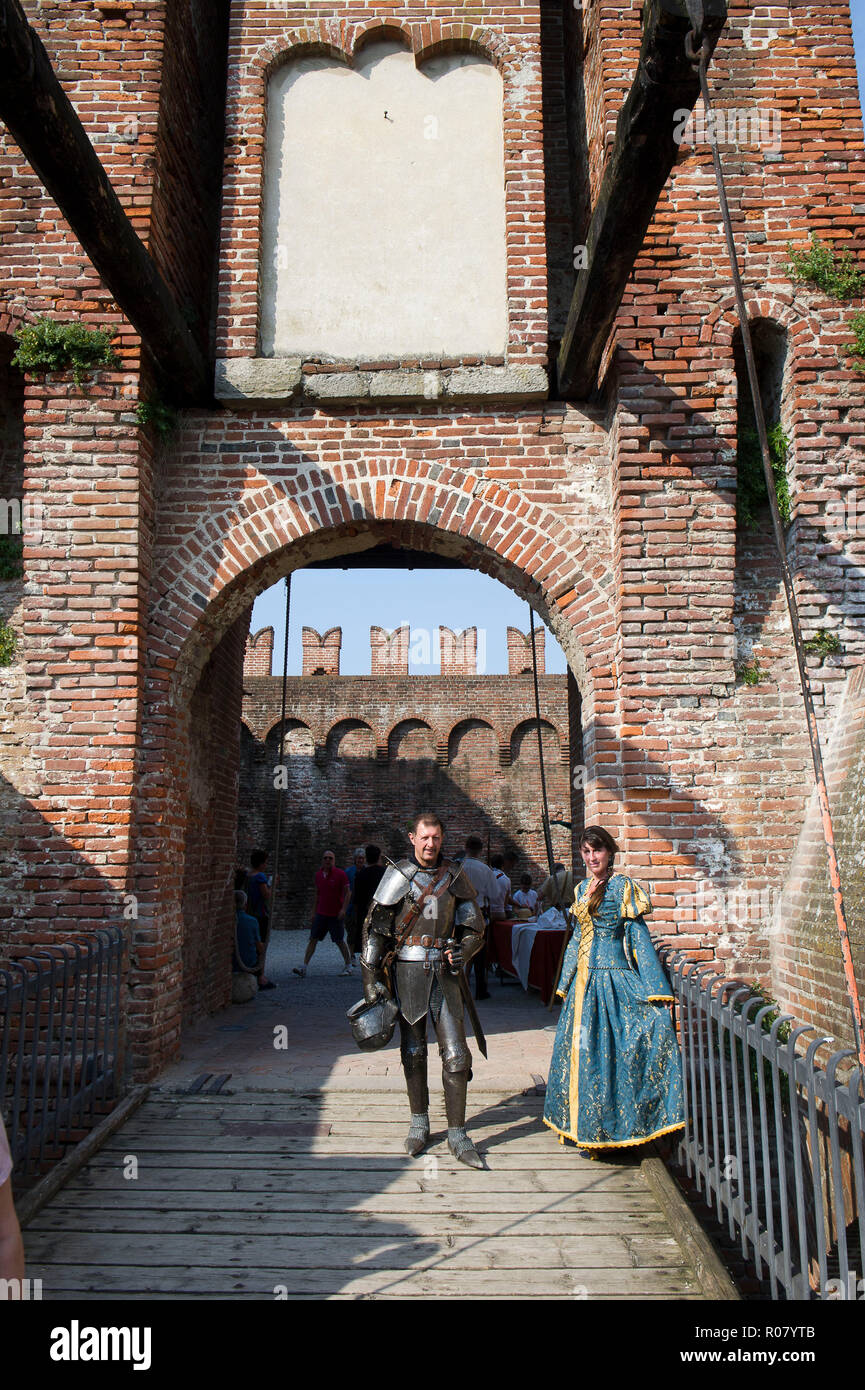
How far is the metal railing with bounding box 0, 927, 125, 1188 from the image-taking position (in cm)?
446

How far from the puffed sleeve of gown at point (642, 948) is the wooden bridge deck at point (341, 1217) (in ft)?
2.98

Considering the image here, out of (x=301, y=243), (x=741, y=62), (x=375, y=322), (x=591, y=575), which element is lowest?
(x=591, y=575)

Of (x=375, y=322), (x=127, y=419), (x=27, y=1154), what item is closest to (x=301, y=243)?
(x=375, y=322)

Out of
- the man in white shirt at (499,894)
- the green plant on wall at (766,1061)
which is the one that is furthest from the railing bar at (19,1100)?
the man in white shirt at (499,894)

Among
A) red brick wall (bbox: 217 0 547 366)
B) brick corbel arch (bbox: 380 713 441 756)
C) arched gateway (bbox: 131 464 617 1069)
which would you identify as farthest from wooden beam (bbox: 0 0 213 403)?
brick corbel arch (bbox: 380 713 441 756)

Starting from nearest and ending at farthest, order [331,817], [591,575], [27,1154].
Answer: [27,1154], [591,575], [331,817]

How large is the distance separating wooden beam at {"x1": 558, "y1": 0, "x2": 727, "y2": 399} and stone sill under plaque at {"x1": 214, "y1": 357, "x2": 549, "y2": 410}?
1.23 ft

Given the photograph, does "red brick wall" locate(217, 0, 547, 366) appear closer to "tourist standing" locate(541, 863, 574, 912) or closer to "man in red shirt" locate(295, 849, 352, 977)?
"tourist standing" locate(541, 863, 574, 912)

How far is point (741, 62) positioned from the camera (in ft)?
21.6

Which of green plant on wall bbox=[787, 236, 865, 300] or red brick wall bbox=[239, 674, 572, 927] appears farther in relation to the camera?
red brick wall bbox=[239, 674, 572, 927]

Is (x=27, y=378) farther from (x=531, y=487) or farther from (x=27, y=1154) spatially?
(x=27, y=1154)

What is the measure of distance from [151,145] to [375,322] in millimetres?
1934

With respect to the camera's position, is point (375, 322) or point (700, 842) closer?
point (700, 842)

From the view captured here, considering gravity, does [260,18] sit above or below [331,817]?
above
